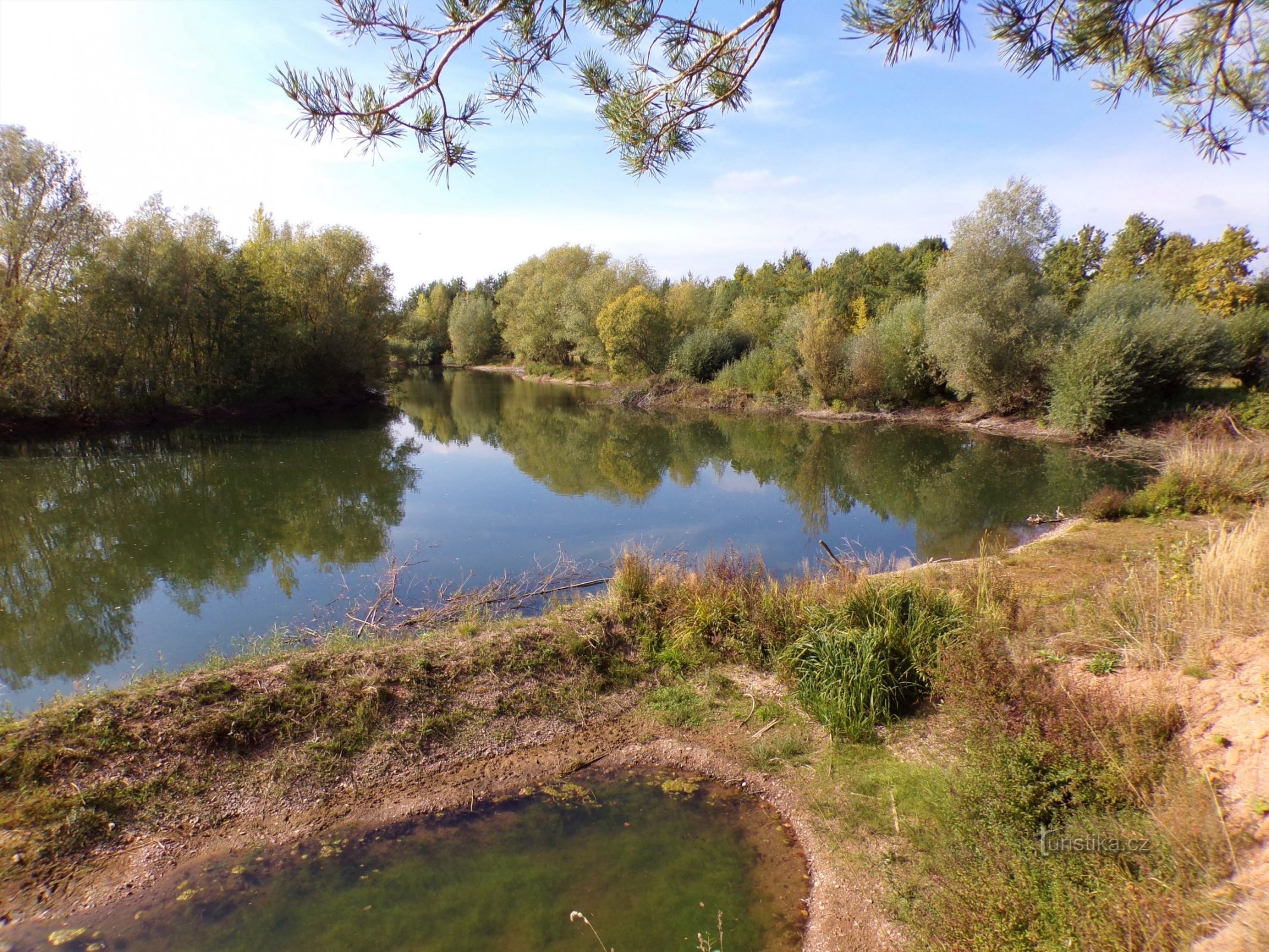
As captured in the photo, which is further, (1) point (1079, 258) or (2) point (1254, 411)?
(1) point (1079, 258)

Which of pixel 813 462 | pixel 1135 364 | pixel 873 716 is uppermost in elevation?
pixel 1135 364

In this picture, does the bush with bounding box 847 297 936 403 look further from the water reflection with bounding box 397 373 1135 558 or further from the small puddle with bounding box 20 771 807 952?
the small puddle with bounding box 20 771 807 952

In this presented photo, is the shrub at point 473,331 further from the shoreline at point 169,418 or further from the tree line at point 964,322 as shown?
the shoreline at point 169,418

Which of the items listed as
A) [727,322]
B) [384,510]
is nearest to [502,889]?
[384,510]

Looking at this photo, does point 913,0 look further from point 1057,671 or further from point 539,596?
point 539,596

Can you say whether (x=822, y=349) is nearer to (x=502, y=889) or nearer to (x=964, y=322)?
(x=964, y=322)

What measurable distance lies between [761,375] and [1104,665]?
2780 centimetres

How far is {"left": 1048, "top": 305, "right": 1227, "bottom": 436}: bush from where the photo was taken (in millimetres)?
19375

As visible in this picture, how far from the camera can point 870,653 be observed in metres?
5.58

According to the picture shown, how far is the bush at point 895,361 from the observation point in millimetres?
27453

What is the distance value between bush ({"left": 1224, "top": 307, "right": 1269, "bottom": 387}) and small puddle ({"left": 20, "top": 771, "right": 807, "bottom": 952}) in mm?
25404

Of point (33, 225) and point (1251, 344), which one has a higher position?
point (33, 225)

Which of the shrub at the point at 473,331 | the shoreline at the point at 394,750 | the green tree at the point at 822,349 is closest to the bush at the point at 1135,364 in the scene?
the green tree at the point at 822,349

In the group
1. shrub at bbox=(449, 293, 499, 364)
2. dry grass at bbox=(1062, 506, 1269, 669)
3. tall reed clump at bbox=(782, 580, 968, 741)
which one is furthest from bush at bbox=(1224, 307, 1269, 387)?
shrub at bbox=(449, 293, 499, 364)
